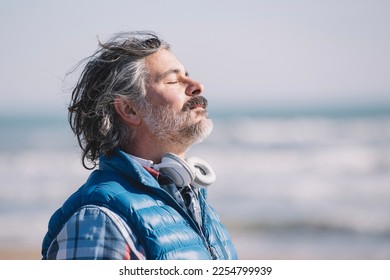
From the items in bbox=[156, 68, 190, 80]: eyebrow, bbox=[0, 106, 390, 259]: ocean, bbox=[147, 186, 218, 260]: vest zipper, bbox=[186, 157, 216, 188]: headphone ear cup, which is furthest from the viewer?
bbox=[0, 106, 390, 259]: ocean

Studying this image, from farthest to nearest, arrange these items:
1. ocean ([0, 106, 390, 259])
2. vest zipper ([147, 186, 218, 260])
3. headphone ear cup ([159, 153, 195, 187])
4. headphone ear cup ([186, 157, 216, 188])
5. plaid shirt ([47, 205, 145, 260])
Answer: ocean ([0, 106, 390, 259]), headphone ear cup ([186, 157, 216, 188]), headphone ear cup ([159, 153, 195, 187]), vest zipper ([147, 186, 218, 260]), plaid shirt ([47, 205, 145, 260])

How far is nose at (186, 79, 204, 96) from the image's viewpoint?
3160 mm

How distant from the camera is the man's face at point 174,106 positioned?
3.10m

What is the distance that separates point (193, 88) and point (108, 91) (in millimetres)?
346

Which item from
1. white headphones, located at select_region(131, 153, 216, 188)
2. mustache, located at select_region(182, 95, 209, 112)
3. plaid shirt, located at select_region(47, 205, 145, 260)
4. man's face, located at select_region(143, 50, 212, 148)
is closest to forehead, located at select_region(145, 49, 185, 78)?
man's face, located at select_region(143, 50, 212, 148)

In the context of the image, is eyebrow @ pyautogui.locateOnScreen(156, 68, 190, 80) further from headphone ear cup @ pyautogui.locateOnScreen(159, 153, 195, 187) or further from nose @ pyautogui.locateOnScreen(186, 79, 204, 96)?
→ headphone ear cup @ pyautogui.locateOnScreen(159, 153, 195, 187)

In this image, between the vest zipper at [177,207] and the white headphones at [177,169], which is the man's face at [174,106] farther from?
the vest zipper at [177,207]

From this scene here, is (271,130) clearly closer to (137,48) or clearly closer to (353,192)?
(353,192)

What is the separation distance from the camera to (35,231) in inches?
372

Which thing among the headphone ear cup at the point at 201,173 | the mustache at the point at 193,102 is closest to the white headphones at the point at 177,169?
the headphone ear cup at the point at 201,173

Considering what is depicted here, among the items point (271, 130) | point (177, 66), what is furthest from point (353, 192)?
point (271, 130)

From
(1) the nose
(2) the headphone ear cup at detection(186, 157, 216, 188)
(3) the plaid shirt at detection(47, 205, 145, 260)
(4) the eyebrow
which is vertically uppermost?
(4) the eyebrow

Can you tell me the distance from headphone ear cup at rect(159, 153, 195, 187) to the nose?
12.7 inches

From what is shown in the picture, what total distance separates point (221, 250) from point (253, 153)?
15024 millimetres
